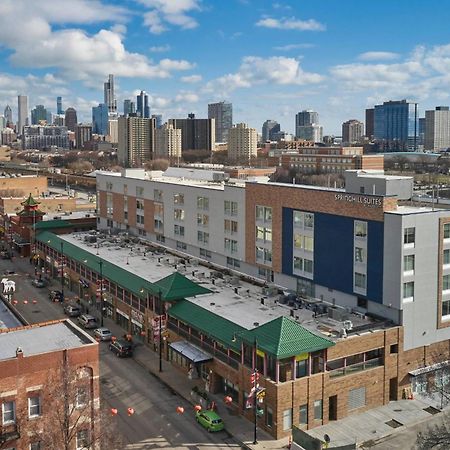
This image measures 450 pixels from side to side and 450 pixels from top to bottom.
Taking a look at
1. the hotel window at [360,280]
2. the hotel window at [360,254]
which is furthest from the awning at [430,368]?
the hotel window at [360,254]

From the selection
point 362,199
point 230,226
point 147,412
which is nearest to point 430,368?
point 362,199

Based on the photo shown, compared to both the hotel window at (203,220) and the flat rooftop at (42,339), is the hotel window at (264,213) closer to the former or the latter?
the hotel window at (203,220)

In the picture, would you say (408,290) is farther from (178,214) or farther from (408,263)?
(178,214)

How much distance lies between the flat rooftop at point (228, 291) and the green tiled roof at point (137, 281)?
2.68 feet

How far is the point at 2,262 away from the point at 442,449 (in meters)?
72.8

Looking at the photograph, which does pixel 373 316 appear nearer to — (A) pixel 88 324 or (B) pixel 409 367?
(B) pixel 409 367

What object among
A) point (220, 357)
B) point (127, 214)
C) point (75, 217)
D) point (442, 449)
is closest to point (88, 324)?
point (220, 357)

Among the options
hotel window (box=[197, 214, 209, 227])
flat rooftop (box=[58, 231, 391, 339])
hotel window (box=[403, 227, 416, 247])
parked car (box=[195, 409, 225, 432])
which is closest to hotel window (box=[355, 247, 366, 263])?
hotel window (box=[403, 227, 416, 247])

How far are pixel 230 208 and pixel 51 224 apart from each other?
122 ft

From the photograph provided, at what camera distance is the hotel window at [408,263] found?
139ft

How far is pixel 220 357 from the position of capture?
139 feet

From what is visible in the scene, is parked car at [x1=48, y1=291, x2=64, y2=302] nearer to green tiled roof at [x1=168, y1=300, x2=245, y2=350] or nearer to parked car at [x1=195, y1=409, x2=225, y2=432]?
green tiled roof at [x1=168, y1=300, x2=245, y2=350]

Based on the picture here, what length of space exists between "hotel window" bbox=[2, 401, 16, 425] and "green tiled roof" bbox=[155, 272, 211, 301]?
66.0 feet

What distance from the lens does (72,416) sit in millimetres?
30312
